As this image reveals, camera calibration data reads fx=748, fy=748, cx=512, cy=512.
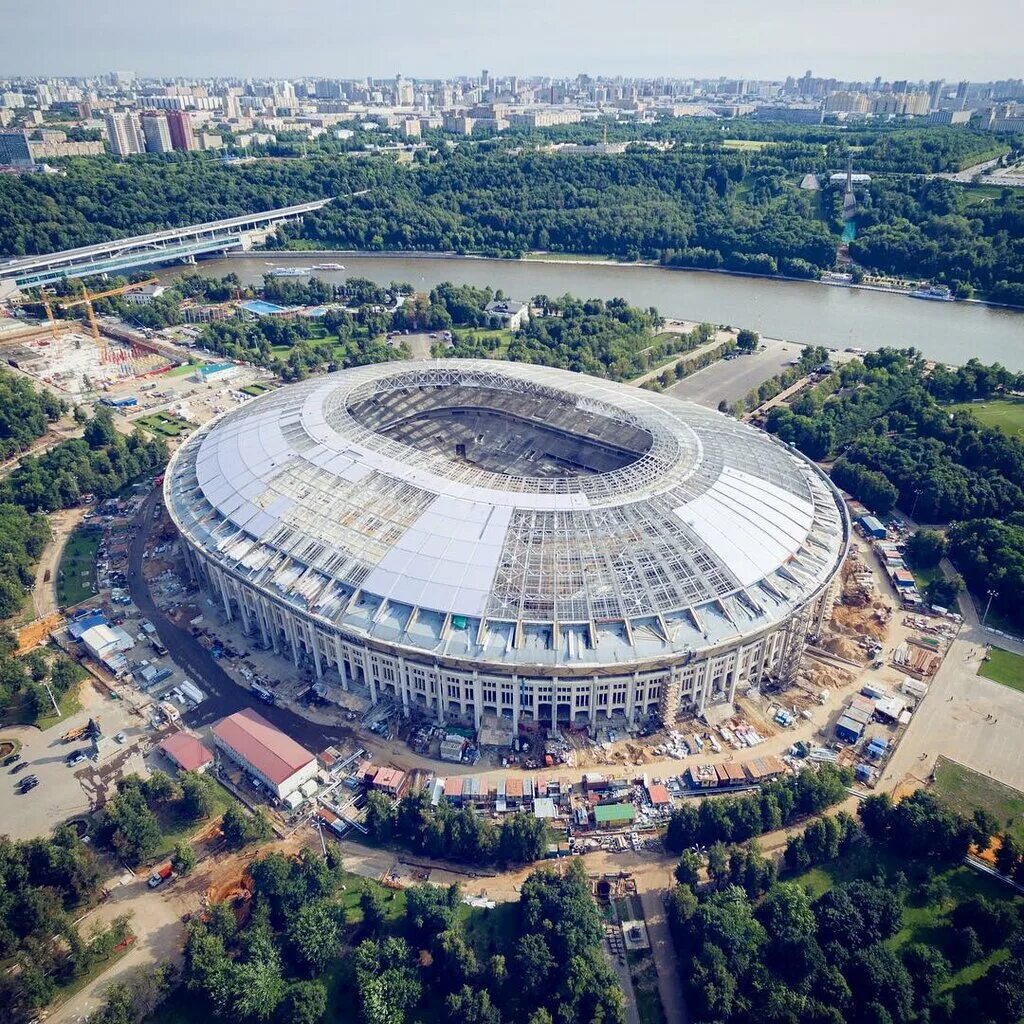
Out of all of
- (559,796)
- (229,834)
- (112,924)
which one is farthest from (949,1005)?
(112,924)

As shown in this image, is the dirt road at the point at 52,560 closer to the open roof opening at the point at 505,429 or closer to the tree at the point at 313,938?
the open roof opening at the point at 505,429

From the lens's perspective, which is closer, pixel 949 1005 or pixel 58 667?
pixel 949 1005

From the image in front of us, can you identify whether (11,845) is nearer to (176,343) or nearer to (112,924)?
(112,924)

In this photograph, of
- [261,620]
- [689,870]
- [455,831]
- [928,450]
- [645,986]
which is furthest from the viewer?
[928,450]

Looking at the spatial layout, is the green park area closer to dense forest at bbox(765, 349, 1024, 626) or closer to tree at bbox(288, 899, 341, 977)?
tree at bbox(288, 899, 341, 977)

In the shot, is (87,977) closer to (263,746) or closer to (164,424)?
(263,746)

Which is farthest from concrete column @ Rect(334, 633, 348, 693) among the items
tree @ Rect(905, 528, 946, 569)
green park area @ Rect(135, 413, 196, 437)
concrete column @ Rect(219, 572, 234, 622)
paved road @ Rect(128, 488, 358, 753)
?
green park area @ Rect(135, 413, 196, 437)

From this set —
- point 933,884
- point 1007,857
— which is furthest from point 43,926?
point 1007,857

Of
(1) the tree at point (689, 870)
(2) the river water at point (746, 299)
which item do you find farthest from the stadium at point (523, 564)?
(2) the river water at point (746, 299)
